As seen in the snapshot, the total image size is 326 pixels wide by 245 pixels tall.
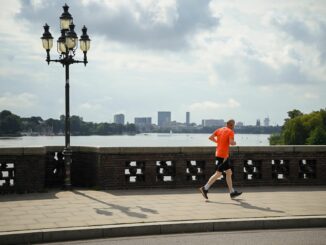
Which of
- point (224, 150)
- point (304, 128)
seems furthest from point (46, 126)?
point (224, 150)

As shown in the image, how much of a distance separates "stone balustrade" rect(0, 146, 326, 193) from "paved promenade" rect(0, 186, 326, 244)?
0.57m

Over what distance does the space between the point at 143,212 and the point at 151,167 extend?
388 centimetres

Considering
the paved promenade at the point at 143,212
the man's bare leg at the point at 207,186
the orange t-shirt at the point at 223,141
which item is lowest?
the paved promenade at the point at 143,212

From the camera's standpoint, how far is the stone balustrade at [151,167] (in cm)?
1206

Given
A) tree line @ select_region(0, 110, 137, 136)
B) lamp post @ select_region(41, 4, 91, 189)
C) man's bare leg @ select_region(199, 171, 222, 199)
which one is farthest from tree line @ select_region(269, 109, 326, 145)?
tree line @ select_region(0, 110, 137, 136)

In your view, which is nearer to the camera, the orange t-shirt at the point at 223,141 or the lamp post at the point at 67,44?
the orange t-shirt at the point at 223,141

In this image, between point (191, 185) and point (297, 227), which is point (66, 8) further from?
point (297, 227)

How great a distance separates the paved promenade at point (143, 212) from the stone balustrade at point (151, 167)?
1.88 feet

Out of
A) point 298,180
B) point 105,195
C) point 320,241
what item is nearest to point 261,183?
point 298,180

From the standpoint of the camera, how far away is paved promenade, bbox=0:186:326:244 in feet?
25.8

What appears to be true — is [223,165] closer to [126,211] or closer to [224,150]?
[224,150]

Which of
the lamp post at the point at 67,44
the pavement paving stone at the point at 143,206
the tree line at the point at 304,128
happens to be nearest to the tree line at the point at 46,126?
the tree line at the point at 304,128

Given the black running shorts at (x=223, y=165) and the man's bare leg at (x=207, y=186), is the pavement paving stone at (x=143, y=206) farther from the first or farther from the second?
the black running shorts at (x=223, y=165)

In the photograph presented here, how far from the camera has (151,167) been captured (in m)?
13.1
